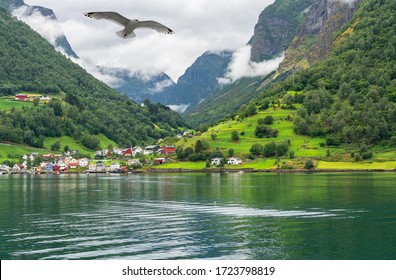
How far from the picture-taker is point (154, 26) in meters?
27.1

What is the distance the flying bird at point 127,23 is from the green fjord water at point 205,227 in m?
19.1

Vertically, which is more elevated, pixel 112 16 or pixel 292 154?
pixel 112 16

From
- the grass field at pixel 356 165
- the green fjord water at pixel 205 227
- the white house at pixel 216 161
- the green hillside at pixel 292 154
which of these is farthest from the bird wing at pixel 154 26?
the white house at pixel 216 161

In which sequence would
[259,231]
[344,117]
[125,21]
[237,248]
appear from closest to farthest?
Answer: [125,21] < [237,248] < [259,231] < [344,117]

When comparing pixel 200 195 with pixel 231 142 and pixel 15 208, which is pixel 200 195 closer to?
pixel 15 208

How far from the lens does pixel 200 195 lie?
8869cm

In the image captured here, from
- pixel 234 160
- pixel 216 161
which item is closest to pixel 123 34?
pixel 234 160

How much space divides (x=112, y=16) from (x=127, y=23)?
3.23 feet

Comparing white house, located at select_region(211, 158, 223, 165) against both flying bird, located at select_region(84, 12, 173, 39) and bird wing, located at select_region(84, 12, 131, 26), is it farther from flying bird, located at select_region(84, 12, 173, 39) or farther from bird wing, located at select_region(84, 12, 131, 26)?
bird wing, located at select_region(84, 12, 131, 26)

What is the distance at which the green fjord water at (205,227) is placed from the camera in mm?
42188

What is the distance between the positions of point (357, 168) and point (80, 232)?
12198 centimetres

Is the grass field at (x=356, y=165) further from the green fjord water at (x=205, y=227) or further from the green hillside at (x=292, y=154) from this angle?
the green fjord water at (x=205, y=227)

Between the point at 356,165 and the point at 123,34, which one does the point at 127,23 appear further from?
the point at 356,165

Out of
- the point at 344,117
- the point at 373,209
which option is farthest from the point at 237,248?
the point at 344,117
